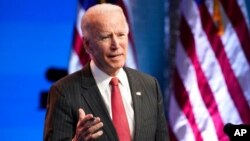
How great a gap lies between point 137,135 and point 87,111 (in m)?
0.17

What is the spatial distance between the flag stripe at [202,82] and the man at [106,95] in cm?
124

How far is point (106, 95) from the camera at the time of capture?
1.71 meters

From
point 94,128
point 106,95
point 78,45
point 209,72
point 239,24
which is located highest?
point 78,45

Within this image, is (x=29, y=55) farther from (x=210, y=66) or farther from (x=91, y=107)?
(x=91, y=107)

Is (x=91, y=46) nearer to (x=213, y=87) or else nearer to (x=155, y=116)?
(x=155, y=116)

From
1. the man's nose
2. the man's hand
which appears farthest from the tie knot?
the man's hand

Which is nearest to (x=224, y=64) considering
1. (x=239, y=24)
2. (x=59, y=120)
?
(x=239, y=24)

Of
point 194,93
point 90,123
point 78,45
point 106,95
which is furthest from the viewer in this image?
point 194,93

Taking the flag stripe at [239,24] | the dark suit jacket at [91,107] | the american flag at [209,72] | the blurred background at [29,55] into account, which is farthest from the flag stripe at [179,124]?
the dark suit jacket at [91,107]

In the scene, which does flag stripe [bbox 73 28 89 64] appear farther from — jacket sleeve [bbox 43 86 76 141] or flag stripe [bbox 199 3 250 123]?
jacket sleeve [bbox 43 86 76 141]

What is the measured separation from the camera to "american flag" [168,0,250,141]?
2951 millimetres

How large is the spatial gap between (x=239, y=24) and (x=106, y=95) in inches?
57.6

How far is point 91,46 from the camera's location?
1693 mm

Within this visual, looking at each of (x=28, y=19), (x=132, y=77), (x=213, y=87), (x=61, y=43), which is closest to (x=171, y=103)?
(x=213, y=87)
